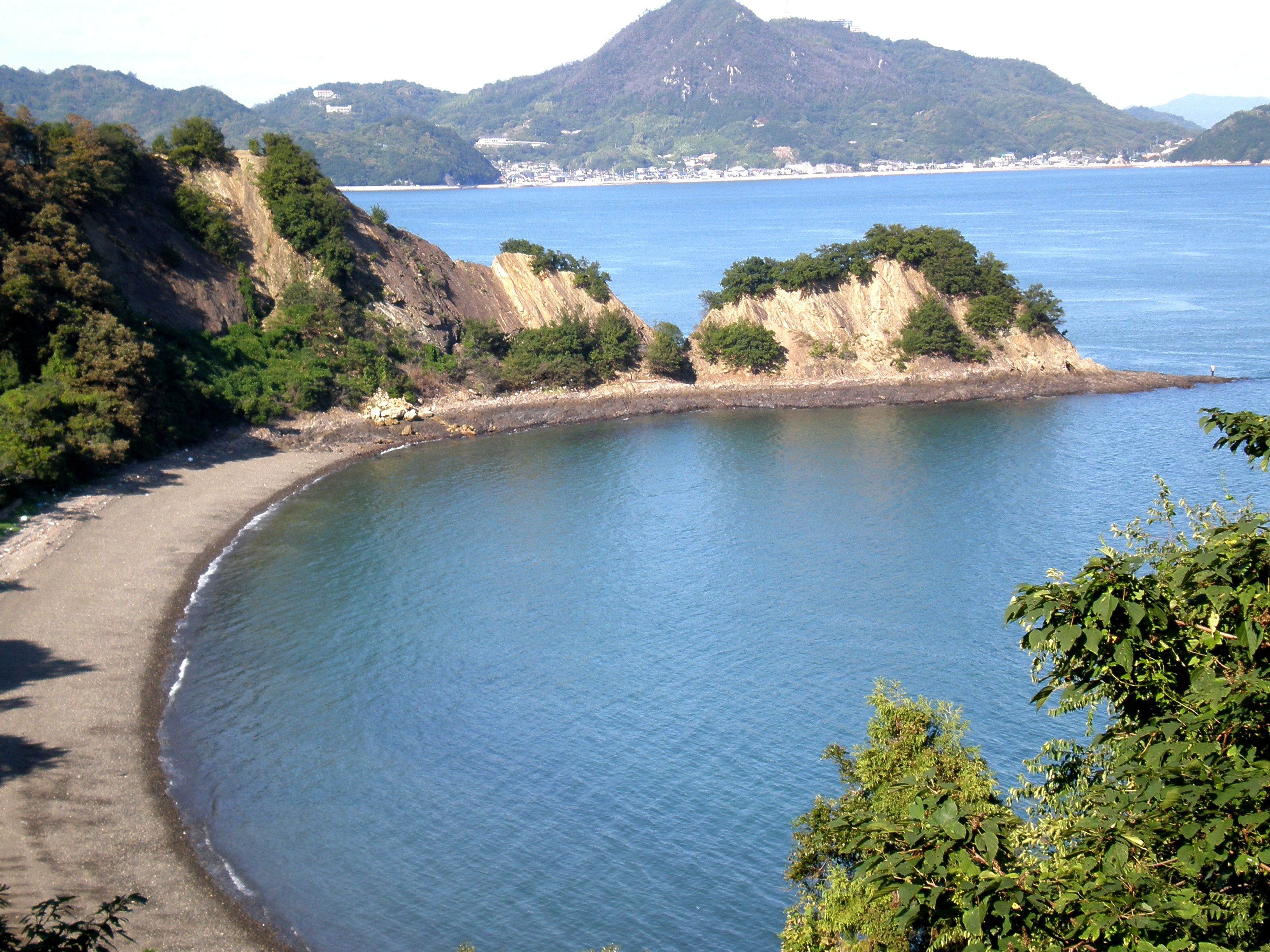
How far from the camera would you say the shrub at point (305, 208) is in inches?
2304

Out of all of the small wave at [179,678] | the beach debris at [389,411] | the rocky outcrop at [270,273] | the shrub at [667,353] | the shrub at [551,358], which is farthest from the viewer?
the shrub at [667,353]

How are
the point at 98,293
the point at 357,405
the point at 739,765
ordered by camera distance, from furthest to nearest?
the point at 357,405, the point at 98,293, the point at 739,765

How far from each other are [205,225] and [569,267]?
23.0 meters

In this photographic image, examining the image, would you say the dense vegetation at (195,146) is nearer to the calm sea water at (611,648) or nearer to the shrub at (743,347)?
the calm sea water at (611,648)

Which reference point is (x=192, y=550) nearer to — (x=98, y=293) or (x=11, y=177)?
(x=98, y=293)

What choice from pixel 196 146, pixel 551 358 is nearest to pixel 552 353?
pixel 551 358

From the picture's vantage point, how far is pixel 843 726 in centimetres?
2511

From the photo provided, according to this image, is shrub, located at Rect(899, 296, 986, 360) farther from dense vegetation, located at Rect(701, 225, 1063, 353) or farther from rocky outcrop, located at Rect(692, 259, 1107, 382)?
dense vegetation, located at Rect(701, 225, 1063, 353)

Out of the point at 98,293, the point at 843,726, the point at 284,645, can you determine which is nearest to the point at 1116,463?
the point at 843,726

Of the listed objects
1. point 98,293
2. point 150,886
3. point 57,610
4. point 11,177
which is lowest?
point 150,886

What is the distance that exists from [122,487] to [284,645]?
15.0 meters

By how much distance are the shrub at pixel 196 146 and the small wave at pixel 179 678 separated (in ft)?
135

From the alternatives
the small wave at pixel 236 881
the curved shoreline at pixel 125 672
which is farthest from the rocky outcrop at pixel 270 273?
the small wave at pixel 236 881

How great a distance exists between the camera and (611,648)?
100ft
